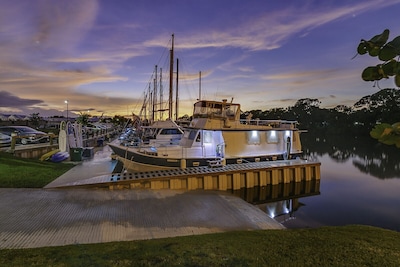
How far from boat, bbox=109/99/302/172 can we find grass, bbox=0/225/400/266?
26.4ft

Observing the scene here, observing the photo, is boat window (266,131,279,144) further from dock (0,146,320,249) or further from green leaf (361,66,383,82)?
green leaf (361,66,383,82)

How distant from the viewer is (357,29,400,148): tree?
118 cm

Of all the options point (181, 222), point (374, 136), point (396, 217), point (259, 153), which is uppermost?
point (374, 136)

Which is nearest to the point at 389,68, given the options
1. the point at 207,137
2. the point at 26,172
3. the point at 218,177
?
the point at 218,177

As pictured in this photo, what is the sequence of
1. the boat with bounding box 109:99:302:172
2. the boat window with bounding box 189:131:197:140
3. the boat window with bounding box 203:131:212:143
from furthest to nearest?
the boat window with bounding box 189:131:197:140
the boat window with bounding box 203:131:212:143
the boat with bounding box 109:99:302:172

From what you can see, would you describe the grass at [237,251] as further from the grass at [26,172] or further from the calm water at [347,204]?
the grass at [26,172]

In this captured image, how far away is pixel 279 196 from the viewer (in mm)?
14359

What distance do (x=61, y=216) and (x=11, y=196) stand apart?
297cm

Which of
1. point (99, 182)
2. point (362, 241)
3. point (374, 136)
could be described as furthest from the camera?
point (99, 182)

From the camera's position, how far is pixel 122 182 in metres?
11.0

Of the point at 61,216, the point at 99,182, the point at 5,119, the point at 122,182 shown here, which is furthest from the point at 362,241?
the point at 5,119

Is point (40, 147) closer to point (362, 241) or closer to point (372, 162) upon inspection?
point (362, 241)

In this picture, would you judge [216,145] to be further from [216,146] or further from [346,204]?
[346,204]

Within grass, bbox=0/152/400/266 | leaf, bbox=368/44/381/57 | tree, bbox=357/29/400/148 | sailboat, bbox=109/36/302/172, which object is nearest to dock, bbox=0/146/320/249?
grass, bbox=0/152/400/266
